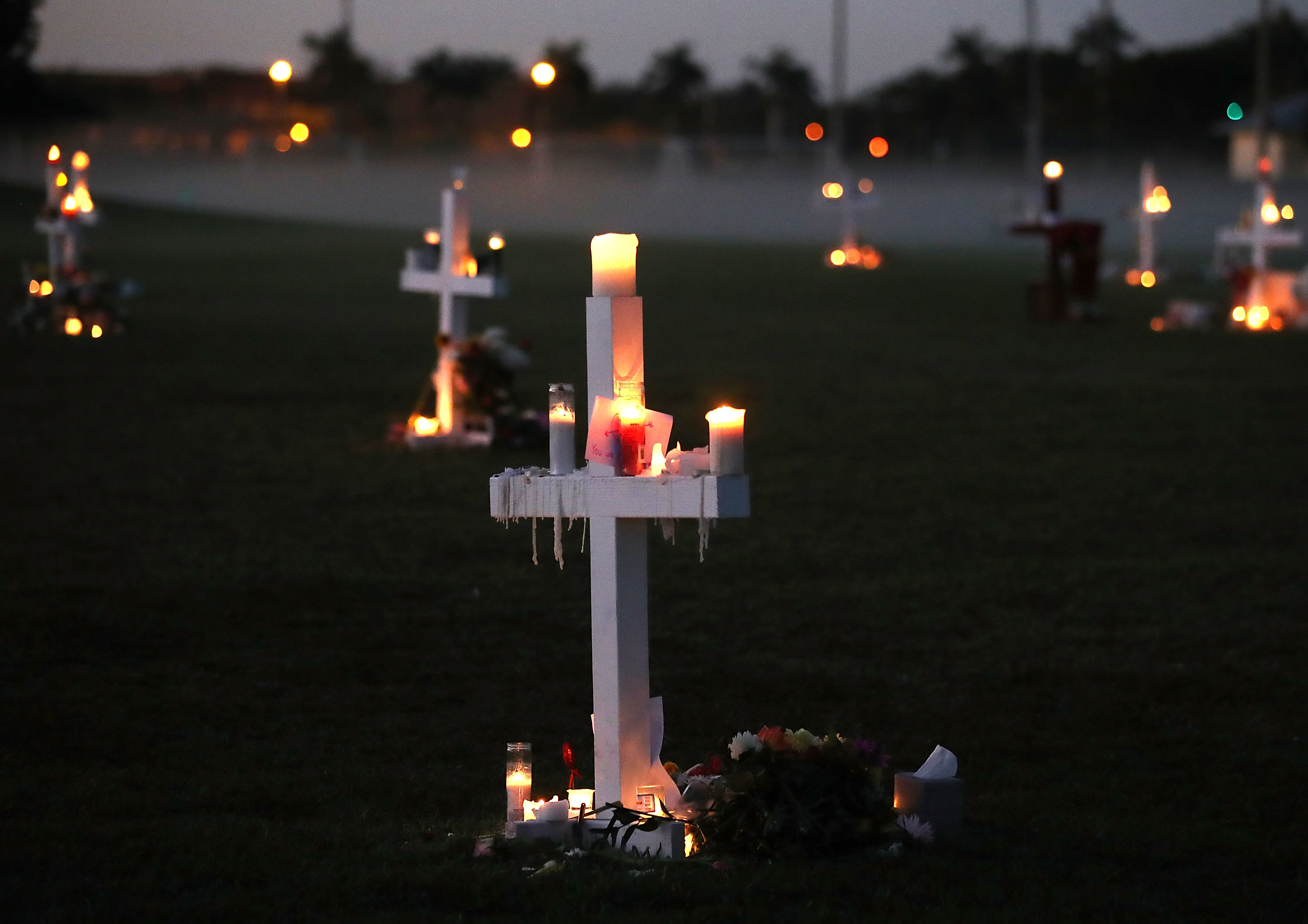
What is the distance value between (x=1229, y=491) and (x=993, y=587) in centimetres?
434

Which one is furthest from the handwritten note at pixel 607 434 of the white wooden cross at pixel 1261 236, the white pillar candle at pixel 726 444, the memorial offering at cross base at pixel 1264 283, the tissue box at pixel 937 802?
the memorial offering at cross base at pixel 1264 283

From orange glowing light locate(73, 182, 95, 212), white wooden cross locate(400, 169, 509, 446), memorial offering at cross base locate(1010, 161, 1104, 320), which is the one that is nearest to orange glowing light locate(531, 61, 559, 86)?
white wooden cross locate(400, 169, 509, 446)

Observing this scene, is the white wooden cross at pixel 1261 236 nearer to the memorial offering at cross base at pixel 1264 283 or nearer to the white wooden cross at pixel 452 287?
the memorial offering at cross base at pixel 1264 283

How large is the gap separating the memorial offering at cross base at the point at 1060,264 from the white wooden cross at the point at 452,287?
16.6 m

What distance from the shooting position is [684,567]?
474 inches

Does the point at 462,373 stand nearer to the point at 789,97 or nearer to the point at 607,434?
the point at 607,434

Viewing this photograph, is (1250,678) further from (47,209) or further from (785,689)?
(47,209)

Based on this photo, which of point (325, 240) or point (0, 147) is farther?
point (0, 147)

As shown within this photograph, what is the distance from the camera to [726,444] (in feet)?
19.0

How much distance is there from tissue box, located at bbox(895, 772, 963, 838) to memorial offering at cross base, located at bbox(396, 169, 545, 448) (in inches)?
388

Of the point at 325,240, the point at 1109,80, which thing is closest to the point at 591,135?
the point at 1109,80

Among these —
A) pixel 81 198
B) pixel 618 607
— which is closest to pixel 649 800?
pixel 618 607

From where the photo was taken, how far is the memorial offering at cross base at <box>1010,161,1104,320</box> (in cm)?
3195

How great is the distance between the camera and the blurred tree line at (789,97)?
8125cm
